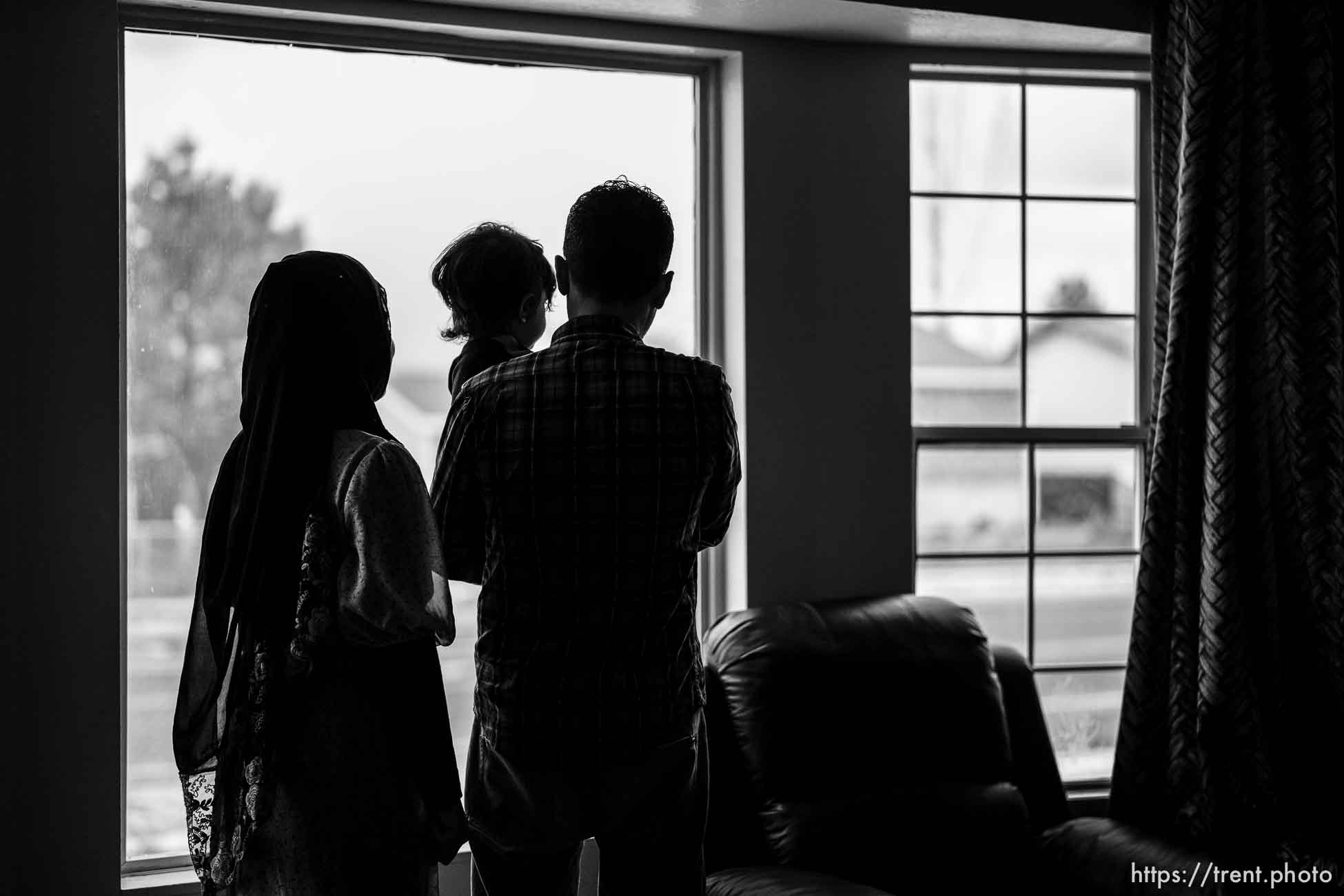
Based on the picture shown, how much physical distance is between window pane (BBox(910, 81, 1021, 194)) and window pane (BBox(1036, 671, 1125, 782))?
133cm

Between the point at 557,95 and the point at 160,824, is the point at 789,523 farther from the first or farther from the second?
the point at 160,824

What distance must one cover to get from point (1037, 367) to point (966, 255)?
362 millimetres

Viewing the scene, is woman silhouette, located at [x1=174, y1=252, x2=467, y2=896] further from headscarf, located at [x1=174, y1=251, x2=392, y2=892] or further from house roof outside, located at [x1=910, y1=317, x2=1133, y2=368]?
house roof outside, located at [x1=910, y1=317, x2=1133, y2=368]

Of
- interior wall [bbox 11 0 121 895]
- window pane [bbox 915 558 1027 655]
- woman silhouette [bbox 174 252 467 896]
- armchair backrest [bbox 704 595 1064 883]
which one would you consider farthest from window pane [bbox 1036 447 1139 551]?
interior wall [bbox 11 0 121 895]

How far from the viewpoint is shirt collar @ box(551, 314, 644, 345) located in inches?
65.0

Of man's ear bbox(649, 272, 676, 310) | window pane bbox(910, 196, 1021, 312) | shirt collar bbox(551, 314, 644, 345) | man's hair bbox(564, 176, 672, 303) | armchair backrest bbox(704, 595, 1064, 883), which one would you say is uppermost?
window pane bbox(910, 196, 1021, 312)

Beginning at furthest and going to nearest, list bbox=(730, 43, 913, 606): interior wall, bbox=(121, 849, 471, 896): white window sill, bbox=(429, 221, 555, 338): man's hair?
bbox=(730, 43, 913, 606): interior wall, bbox=(121, 849, 471, 896): white window sill, bbox=(429, 221, 555, 338): man's hair

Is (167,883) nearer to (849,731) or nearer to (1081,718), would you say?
(849,731)

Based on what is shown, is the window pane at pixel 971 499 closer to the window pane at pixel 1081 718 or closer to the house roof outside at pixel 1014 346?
the house roof outside at pixel 1014 346

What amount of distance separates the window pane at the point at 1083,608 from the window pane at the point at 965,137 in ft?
3.38

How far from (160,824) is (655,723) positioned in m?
1.49

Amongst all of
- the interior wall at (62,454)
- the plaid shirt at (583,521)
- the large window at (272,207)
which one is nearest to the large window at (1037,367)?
the large window at (272,207)

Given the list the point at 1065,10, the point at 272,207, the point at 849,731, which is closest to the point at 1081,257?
the point at 1065,10

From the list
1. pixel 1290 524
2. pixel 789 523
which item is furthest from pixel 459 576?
pixel 1290 524
